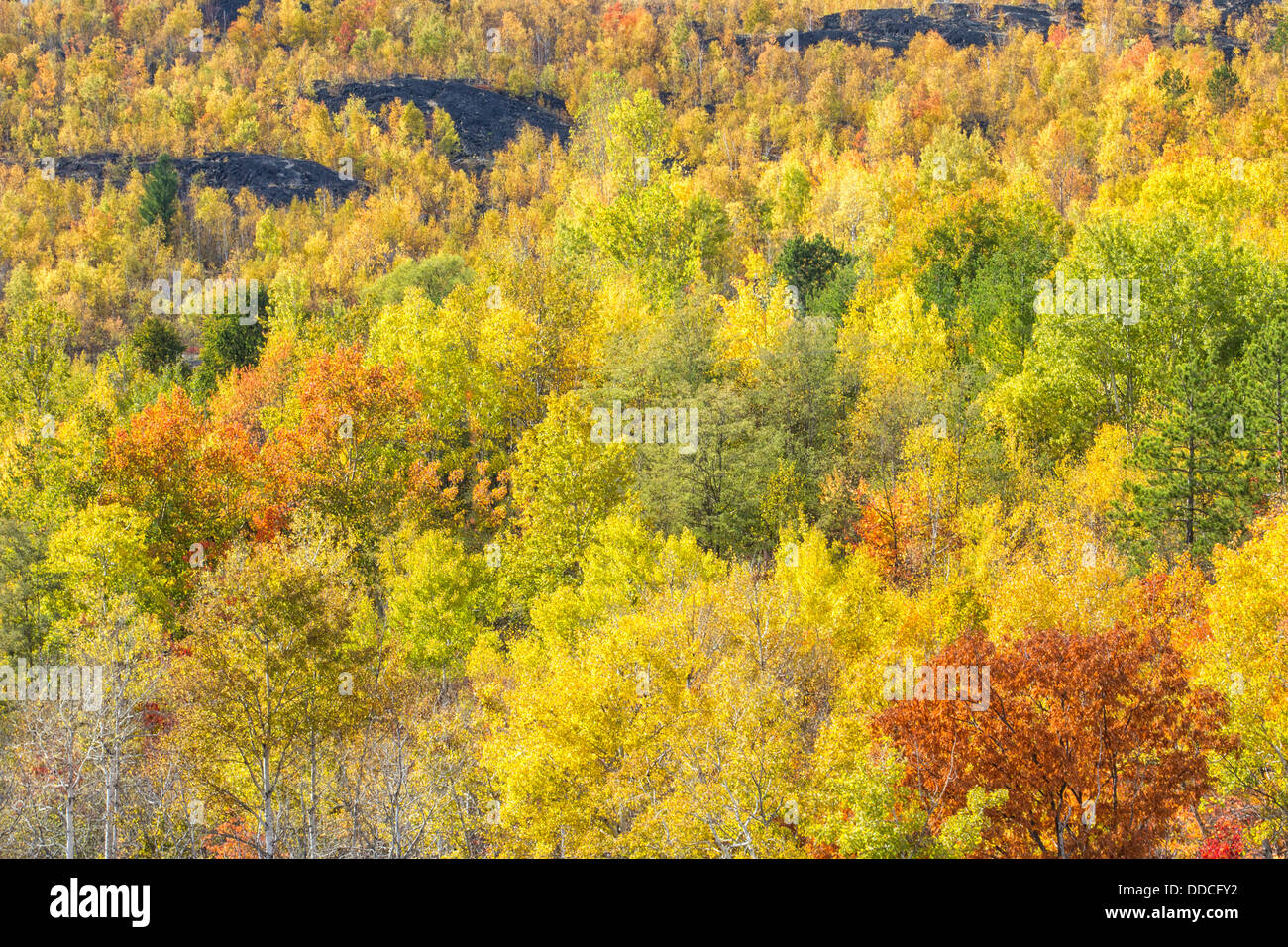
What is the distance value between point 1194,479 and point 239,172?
13846cm

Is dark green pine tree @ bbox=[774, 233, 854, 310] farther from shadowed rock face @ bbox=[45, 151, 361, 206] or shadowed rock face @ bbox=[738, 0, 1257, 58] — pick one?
shadowed rock face @ bbox=[738, 0, 1257, 58]

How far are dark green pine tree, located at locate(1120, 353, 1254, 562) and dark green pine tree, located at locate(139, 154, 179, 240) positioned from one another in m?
122

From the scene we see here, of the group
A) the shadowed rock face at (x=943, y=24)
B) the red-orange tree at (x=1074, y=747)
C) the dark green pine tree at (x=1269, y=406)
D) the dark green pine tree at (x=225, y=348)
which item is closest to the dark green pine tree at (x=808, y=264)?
the dark green pine tree at (x=1269, y=406)

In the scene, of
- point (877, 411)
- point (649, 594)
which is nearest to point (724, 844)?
point (649, 594)

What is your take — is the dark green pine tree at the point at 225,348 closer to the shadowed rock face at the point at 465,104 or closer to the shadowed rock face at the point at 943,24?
the shadowed rock face at the point at 465,104

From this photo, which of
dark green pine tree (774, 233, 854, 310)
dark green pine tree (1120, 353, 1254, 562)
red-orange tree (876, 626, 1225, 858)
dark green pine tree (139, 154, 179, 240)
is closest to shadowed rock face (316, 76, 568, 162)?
dark green pine tree (139, 154, 179, 240)

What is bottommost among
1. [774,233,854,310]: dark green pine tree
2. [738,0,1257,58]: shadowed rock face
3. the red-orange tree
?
the red-orange tree

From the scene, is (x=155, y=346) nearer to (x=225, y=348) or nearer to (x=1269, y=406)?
(x=225, y=348)

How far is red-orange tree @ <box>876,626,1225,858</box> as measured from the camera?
2581cm

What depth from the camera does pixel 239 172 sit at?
491 ft

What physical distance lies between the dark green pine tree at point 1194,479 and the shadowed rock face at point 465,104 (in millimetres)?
143118

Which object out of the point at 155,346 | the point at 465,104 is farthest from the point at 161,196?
the point at 465,104

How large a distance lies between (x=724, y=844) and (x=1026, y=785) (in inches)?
302
